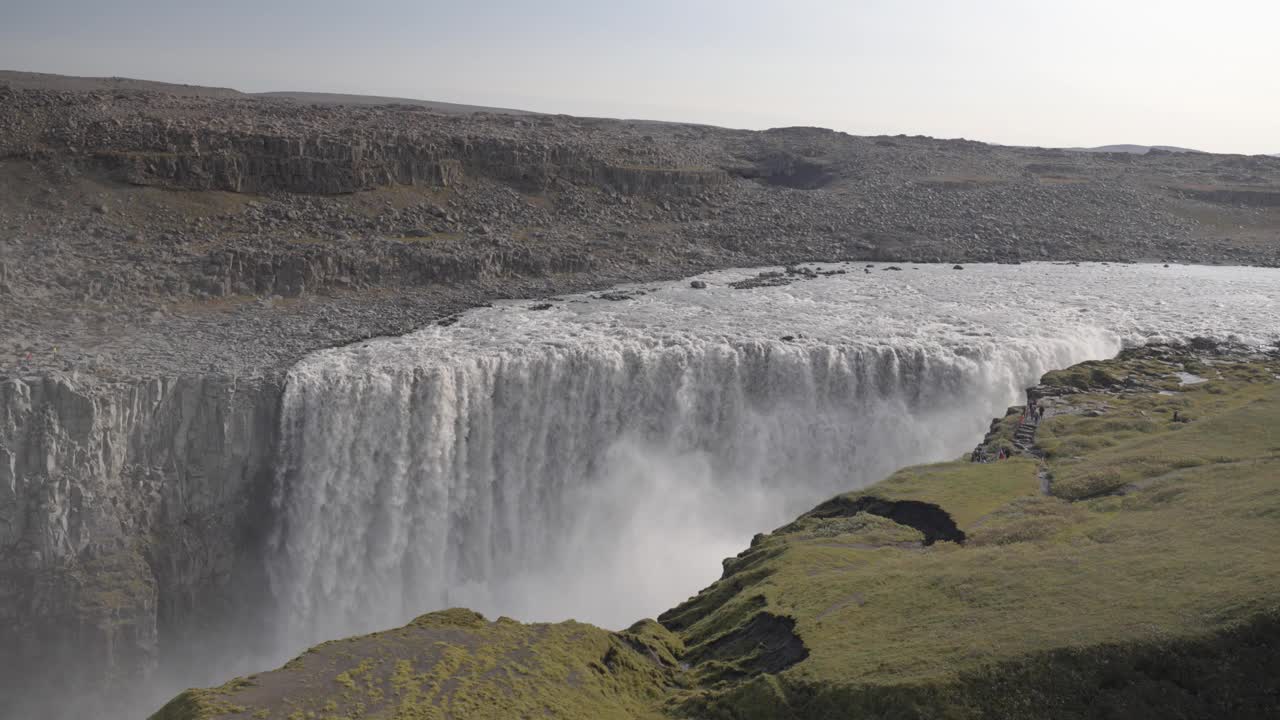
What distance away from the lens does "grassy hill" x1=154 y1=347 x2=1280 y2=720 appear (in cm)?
1478

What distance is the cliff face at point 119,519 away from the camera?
2875cm

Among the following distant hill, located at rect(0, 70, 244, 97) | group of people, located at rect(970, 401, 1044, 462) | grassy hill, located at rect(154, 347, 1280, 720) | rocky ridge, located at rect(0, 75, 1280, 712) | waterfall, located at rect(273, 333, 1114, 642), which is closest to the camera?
grassy hill, located at rect(154, 347, 1280, 720)

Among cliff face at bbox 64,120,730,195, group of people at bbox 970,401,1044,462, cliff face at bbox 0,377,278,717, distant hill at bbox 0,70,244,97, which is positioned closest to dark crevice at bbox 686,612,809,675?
group of people at bbox 970,401,1044,462

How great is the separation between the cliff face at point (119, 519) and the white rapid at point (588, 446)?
1823mm

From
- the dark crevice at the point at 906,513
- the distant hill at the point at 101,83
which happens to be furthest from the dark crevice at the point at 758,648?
the distant hill at the point at 101,83

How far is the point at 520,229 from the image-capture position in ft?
179

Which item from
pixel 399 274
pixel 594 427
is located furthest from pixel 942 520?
pixel 399 274

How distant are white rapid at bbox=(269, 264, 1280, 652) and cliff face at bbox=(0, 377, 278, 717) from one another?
5.98 feet

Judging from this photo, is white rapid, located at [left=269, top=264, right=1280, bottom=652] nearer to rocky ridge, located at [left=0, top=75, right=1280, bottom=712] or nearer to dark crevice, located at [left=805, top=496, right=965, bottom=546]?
rocky ridge, located at [left=0, top=75, right=1280, bottom=712]

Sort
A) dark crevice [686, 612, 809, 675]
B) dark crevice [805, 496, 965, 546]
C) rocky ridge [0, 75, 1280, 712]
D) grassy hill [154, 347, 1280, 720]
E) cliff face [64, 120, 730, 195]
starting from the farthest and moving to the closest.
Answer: cliff face [64, 120, 730, 195], rocky ridge [0, 75, 1280, 712], dark crevice [805, 496, 965, 546], dark crevice [686, 612, 809, 675], grassy hill [154, 347, 1280, 720]

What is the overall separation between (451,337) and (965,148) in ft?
207

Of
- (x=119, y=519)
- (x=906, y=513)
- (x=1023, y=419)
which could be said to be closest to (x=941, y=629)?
(x=906, y=513)

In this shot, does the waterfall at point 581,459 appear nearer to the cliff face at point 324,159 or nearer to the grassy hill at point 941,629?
the grassy hill at point 941,629

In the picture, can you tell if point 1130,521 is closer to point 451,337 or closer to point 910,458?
point 910,458
